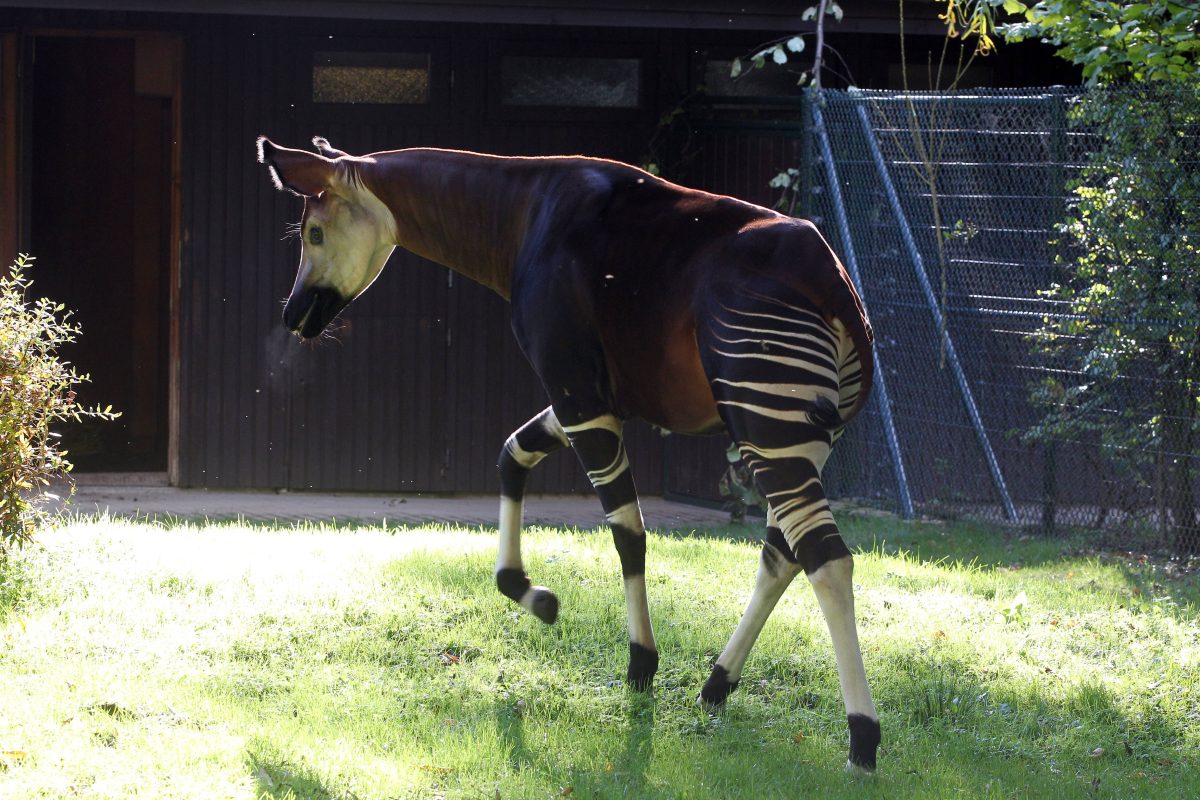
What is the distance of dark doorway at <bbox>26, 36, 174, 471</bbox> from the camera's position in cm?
1311

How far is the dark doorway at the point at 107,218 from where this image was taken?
43.0ft

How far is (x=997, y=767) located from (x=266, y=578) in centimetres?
333

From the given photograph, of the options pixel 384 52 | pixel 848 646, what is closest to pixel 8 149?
pixel 384 52

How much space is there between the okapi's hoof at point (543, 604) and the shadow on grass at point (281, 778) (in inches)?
43.2

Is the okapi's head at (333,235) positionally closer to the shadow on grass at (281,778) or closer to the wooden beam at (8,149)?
the shadow on grass at (281,778)

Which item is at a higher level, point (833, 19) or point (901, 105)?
point (833, 19)

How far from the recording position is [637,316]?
181 inches

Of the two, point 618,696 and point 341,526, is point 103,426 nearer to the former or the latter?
point 341,526

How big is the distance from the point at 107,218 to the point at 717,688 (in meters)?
10.3

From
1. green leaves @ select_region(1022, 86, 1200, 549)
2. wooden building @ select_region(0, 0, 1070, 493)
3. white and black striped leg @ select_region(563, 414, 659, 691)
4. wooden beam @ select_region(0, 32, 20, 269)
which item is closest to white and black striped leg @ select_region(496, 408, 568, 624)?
white and black striped leg @ select_region(563, 414, 659, 691)

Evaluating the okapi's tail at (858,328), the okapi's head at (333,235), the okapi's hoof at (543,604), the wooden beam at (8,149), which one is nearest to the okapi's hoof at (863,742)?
the okapi's tail at (858,328)

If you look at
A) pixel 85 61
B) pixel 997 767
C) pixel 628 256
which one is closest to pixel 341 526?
pixel 628 256

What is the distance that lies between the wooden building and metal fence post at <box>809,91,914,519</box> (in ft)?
2.71

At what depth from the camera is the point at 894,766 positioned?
434 centimetres
